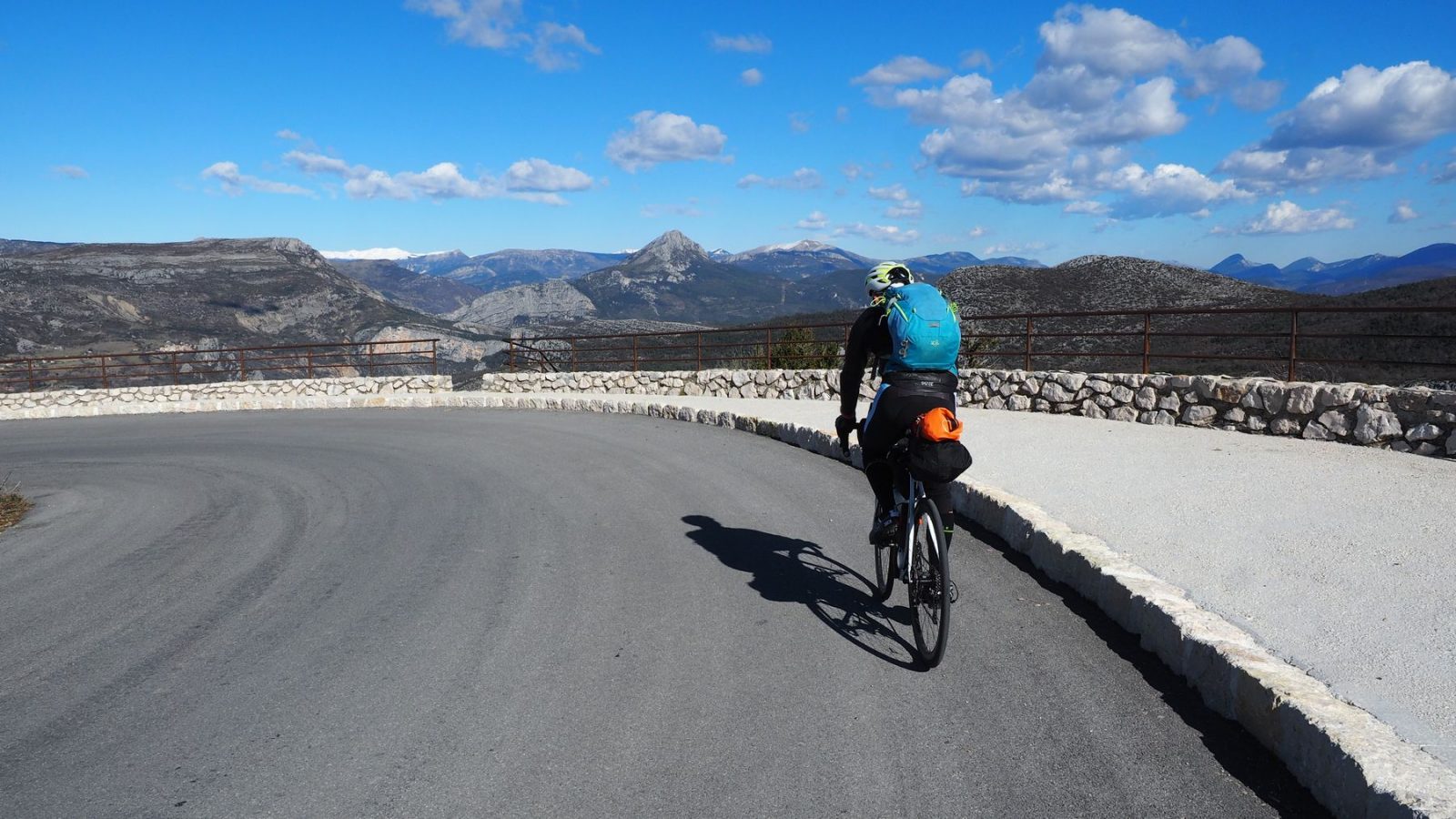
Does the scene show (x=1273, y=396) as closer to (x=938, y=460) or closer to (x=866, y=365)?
(x=866, y=365)

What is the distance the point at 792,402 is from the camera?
16656 mm

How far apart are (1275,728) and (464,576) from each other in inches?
182

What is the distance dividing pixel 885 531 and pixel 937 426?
841 mm

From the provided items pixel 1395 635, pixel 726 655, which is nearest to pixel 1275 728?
pixel 1395 635

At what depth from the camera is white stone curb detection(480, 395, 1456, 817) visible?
2.70 m

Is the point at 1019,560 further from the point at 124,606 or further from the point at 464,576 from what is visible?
the point at 124,606

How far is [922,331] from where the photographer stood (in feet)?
14.6

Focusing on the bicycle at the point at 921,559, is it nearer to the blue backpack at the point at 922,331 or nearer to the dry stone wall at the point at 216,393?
the blue backpack at the point at 922,331

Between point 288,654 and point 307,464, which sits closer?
point 288,654

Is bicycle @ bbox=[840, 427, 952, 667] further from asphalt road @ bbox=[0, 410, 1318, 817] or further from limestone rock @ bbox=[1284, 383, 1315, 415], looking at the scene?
limestone rock @ bbox=[1284, 383, 1315, 415]

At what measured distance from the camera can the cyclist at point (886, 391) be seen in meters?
4.46

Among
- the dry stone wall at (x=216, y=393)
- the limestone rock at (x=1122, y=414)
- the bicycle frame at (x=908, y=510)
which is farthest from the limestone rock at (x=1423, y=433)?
the dry stone wall at (x=216, y=393)

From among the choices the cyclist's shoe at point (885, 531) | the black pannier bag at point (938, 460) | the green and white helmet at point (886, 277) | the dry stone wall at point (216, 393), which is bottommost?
the dry stone wall at point (216, 393)

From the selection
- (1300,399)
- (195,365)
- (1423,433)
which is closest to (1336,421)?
(1300,399)
